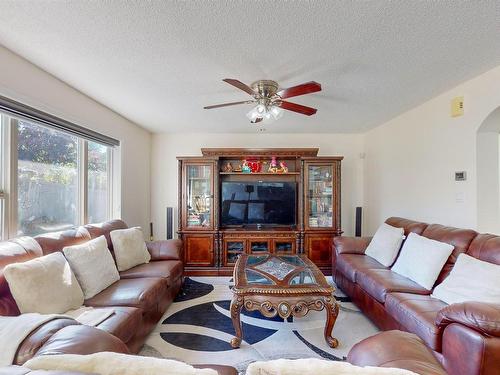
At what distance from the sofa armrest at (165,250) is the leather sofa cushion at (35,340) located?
1908 mm

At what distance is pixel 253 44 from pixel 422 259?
7.83ft

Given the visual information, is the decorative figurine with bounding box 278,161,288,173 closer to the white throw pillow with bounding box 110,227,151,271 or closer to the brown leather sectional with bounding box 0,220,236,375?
the brown leather sectional with bounding box 0,220,236,375

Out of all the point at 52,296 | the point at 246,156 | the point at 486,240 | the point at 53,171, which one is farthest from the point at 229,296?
the point at 486,240

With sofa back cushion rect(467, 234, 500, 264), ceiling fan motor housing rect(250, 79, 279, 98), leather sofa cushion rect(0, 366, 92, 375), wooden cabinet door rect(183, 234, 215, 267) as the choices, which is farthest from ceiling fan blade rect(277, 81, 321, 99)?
wooden cabinet door rect(183, 234, 215, 267)

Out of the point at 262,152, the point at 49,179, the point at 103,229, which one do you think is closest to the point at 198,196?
the point at 262,152

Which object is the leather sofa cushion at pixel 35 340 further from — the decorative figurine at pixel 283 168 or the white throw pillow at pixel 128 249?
the decorative figurine at pixel 283 168

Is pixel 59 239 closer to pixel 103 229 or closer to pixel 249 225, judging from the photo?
pixel 103 229

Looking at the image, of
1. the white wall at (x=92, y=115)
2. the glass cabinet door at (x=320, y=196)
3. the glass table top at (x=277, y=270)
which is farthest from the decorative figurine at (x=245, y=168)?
the white wall at (x=92, y=115)

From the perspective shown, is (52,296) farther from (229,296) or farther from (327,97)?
(327,97)

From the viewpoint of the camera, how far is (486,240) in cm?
197

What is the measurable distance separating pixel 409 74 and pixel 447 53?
13.4 inches

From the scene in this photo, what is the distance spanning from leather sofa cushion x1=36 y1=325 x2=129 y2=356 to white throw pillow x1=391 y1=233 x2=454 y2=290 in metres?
2.39

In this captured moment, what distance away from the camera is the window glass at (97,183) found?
10.3ft

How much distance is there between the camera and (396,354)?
1.11 m
